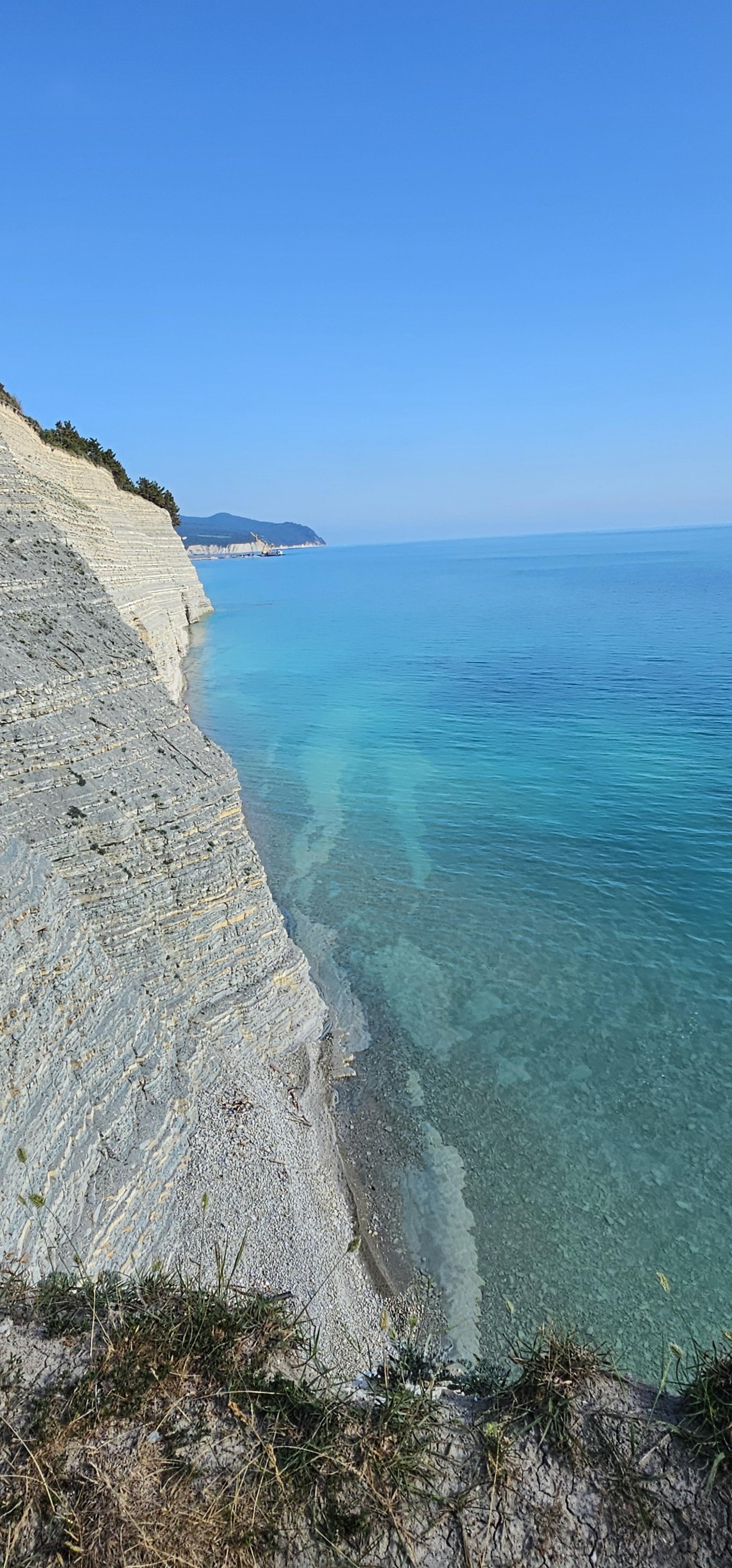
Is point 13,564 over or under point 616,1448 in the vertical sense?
over

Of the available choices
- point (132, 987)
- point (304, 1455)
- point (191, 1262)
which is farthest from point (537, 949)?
point (304, 1455)

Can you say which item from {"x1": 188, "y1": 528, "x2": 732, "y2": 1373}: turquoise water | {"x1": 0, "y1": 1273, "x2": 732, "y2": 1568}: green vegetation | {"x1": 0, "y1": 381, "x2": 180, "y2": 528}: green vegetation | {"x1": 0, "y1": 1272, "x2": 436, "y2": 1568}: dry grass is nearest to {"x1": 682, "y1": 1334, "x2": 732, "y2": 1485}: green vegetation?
{"x1": 0, "y1": 1273, "x2": 732, "y2": 1568}: green vegetation

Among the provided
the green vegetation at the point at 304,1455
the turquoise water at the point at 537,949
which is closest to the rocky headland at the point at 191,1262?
the green vegetation at the point at 304,1455

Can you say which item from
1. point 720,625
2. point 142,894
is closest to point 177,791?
point 142,894

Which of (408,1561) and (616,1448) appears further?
(616,1448)

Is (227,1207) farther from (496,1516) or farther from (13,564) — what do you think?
(13,564)

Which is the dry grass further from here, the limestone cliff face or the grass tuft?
the limestone cliff face
